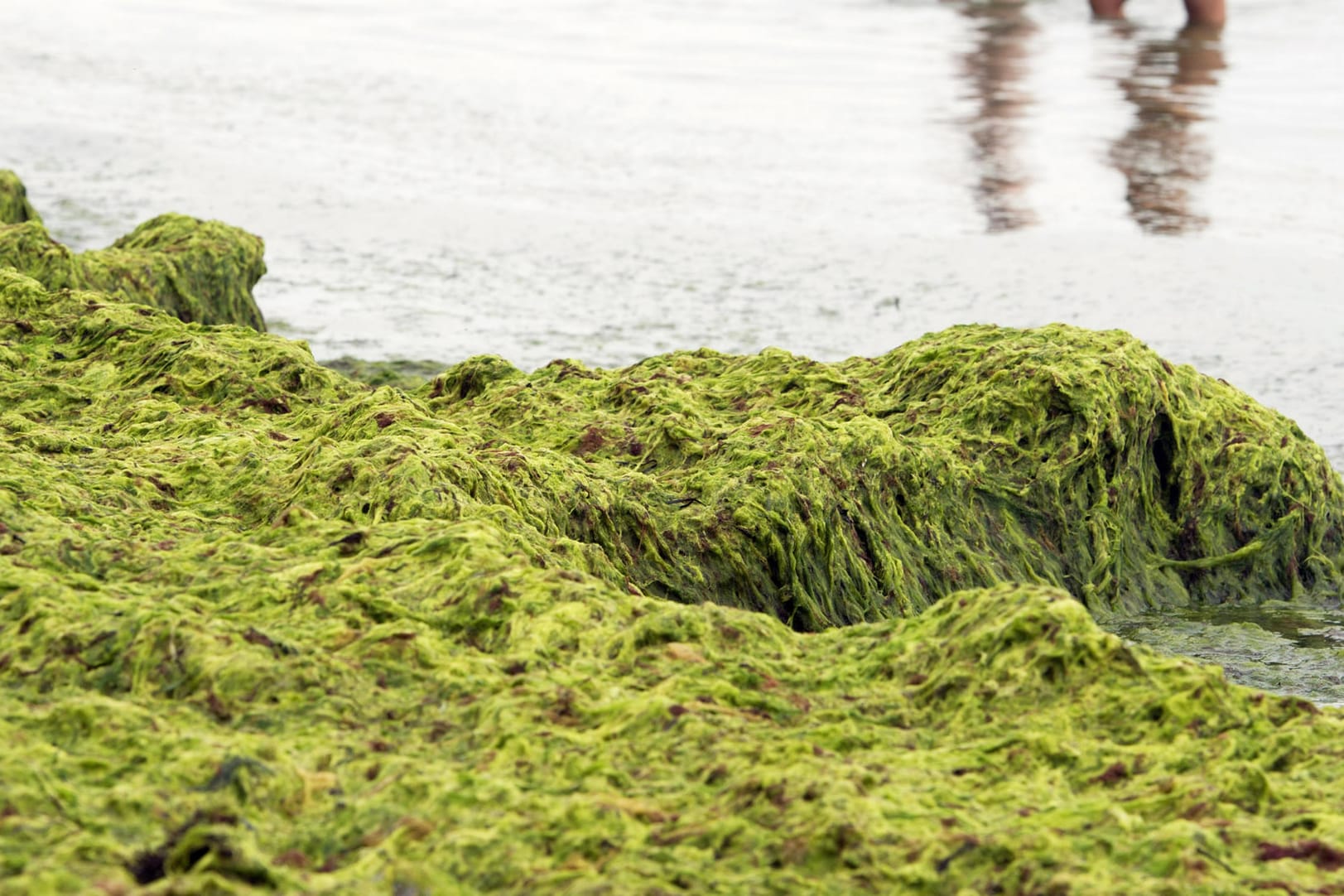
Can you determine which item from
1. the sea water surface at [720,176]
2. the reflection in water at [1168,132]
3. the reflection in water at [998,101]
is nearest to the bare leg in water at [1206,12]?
the sea water surface at [720,176]

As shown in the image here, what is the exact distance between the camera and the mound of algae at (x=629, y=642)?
93.8 inches

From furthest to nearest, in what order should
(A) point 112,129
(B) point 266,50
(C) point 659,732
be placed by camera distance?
(B) point 266,50
(A) point 112,129
(C) point 659,732

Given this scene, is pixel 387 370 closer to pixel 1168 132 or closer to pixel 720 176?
pixel 720 176

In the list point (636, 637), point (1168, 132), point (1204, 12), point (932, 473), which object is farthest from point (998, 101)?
point (636, 637)

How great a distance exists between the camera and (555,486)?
159 inches

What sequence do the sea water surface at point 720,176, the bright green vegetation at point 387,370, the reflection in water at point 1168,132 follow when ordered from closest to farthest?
the bright green vegetation at point 387,370, the sea water surface at point 720,176, the reflection in water at point 1168,132

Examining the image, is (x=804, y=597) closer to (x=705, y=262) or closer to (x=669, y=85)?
(x=705, y=262)

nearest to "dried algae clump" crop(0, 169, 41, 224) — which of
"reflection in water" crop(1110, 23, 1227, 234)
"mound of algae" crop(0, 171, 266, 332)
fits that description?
"mound of algae" crop(0, 171, 266, 332)

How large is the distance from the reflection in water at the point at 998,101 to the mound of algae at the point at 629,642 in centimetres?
435

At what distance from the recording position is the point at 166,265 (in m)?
6.39

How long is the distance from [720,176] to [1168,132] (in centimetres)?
322

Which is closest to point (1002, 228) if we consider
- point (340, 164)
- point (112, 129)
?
point (340, 164)

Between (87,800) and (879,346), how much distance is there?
17.1 feet

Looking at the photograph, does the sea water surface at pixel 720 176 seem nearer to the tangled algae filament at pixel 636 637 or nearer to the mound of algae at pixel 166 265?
the mound of algae at pixel 166 265
